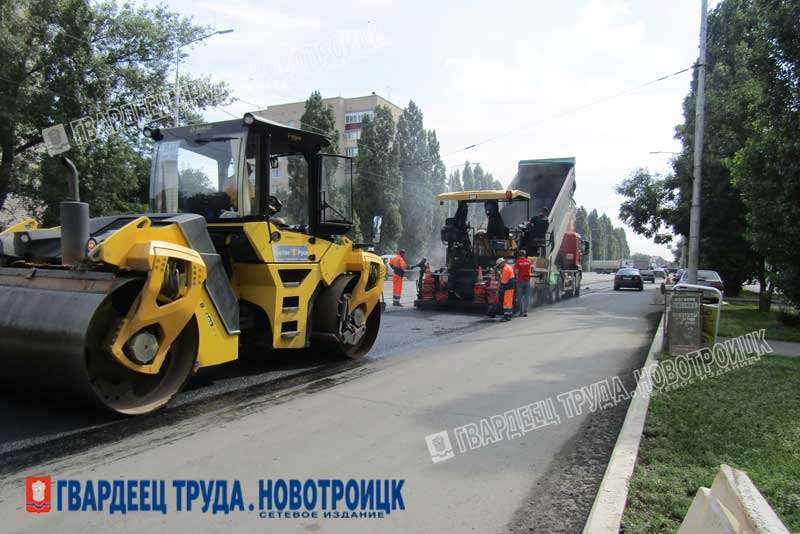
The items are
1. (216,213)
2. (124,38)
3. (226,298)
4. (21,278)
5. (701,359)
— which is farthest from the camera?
(124,38)

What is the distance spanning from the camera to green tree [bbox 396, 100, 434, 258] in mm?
43812

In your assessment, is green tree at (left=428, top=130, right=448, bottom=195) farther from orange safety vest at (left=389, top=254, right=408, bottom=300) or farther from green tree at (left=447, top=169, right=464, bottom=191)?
orange safety vest at (left=389, top=254, right=408, bottom=300)

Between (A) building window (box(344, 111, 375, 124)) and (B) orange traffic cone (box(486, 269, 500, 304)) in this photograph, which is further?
(A) building window (box(344, 111, 375, 124))

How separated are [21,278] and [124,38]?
16.4 meters

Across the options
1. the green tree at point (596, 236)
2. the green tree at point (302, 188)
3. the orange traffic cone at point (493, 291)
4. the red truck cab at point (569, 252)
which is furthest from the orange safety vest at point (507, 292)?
the green tree at point (596, 236)

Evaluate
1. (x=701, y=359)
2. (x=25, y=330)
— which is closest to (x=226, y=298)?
(x=25, y=330)

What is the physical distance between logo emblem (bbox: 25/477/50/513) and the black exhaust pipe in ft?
5.50

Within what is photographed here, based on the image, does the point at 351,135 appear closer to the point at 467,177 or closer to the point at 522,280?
the point at 467,177

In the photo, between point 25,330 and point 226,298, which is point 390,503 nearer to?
point 226,298

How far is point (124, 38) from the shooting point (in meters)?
18.3

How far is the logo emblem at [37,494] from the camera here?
3340 mm

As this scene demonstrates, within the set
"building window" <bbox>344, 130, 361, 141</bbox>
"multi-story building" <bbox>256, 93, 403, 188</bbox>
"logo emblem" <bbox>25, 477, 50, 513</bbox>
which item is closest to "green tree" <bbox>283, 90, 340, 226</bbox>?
"logo emblem" <bbox>25, 477, 50, 513</bbox>

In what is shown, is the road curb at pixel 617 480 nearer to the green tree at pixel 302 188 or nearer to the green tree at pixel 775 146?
the green tree at pixel 302 188

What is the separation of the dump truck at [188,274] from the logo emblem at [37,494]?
879mm
